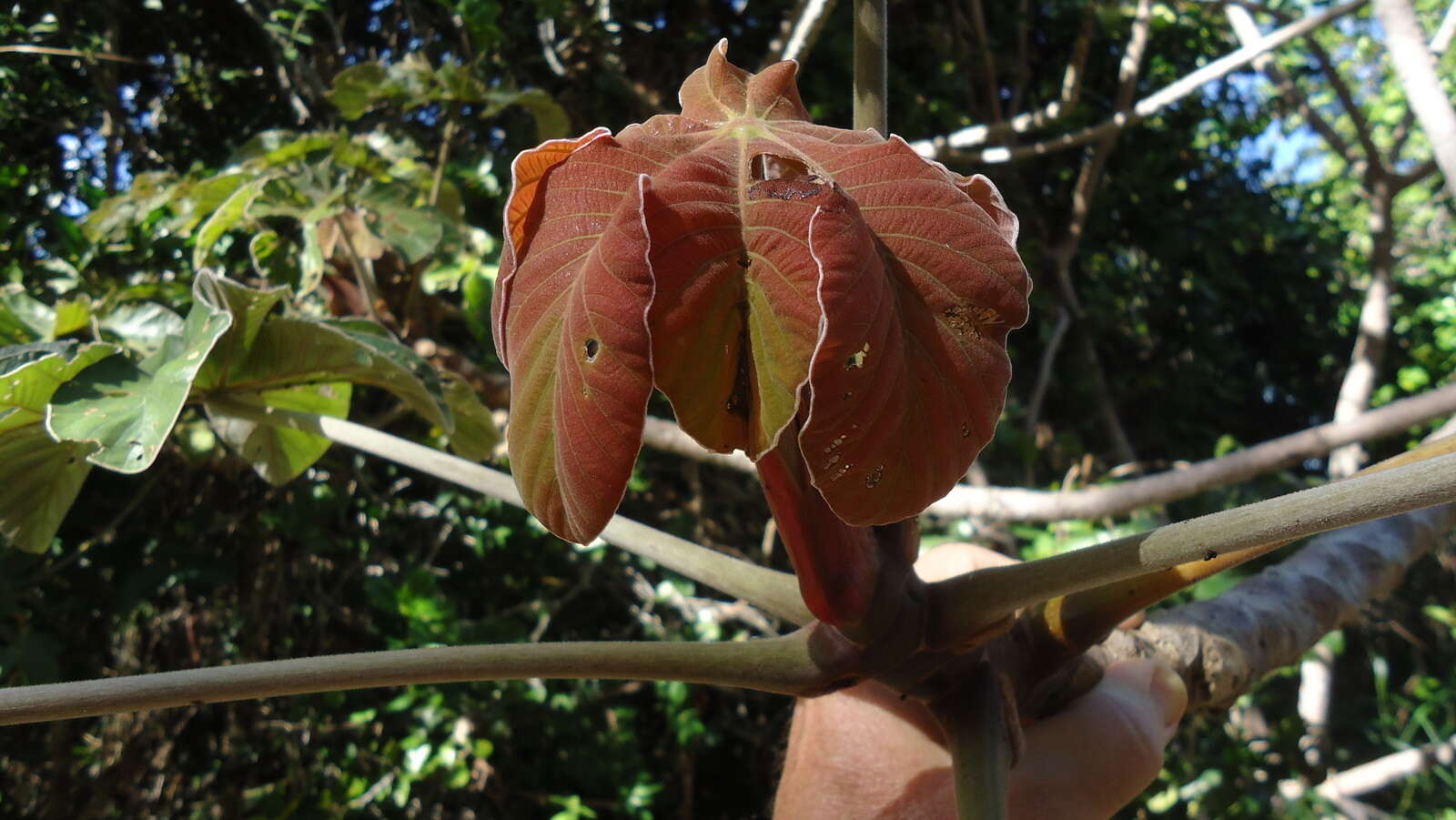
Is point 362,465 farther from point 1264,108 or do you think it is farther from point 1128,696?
point 1264,108

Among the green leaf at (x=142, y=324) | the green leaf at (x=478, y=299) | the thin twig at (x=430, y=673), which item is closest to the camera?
the thin twig at (x=430, y=673)

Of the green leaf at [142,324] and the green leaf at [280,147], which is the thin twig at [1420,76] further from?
the green leaf at [280,147]

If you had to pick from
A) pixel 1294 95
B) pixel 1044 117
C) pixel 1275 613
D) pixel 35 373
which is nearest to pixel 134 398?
pixel 35 373

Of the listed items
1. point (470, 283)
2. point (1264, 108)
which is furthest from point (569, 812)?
point (1264, 108)


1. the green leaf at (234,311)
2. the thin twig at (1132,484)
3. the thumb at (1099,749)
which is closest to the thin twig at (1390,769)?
the thin twig at (1132,484)

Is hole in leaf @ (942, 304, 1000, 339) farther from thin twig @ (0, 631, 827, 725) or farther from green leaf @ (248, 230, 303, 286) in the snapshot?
green leaf @ (248, 230, 303, 286)
